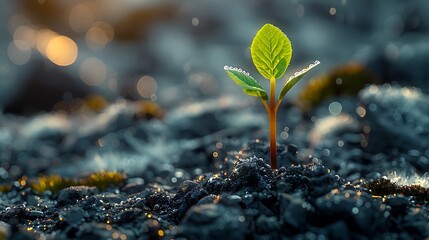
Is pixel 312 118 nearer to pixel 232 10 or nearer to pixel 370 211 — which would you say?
pixel 370 211

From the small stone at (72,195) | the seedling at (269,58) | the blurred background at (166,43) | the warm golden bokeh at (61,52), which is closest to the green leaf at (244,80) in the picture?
the seedling at (269,58)

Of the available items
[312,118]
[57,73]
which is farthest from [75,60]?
[312,118]

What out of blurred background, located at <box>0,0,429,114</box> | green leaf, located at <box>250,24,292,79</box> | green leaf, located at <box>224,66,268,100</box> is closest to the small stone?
green leaf, located at <box>224,66,268,100</box>

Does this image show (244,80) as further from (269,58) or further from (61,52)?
(61,52)

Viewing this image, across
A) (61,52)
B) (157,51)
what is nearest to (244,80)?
(61,52)

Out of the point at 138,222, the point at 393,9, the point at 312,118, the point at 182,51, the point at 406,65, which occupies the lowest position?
the point at 138,222

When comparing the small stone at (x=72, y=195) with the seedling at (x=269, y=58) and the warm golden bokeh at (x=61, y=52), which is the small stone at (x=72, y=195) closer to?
the seedling at (x=269, y=58)

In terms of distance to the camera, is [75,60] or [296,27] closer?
[75,60]
